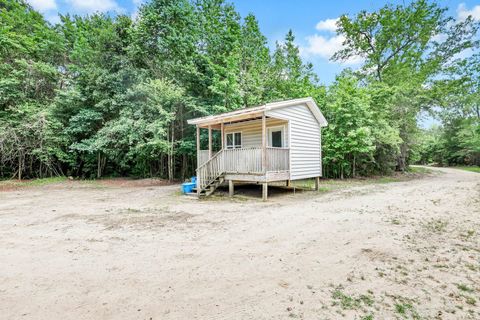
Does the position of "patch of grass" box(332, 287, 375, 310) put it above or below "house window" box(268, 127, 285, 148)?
below

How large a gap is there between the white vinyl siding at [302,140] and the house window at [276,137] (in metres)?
0.77

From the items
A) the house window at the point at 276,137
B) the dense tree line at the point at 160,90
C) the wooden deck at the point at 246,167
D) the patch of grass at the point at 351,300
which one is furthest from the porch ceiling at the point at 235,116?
the patch of grass at the point at 351,300

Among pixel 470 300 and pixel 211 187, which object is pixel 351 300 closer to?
pixel 470 300

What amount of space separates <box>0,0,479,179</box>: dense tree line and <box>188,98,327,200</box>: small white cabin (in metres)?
3.38

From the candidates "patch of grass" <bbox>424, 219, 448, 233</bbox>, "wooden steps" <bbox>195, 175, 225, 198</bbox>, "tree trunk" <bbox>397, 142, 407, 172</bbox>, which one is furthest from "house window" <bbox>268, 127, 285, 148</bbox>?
"tree trunk" <bbox>397, 142, 407, 172</bbox>

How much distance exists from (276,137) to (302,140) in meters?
1.27

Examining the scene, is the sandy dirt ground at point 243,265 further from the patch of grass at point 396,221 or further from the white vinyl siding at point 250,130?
the white vinyl siding at point 250,130

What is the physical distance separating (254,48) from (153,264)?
20.2m

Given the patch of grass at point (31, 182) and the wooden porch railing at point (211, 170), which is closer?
the wooden porch railing at point (211, 170)

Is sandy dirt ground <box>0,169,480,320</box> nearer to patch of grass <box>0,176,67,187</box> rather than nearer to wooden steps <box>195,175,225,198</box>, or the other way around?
wooden steps <box>195,175,225,198</box>

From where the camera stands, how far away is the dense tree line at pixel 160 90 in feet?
47.0

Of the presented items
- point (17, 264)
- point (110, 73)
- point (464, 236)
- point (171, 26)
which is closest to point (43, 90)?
point (110, 73)

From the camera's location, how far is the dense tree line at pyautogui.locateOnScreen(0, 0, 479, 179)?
1431 centimetres

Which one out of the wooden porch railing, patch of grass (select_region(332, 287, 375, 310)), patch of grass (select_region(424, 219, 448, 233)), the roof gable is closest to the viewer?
patch of grass (select_region(332, 287, 375, 310))
